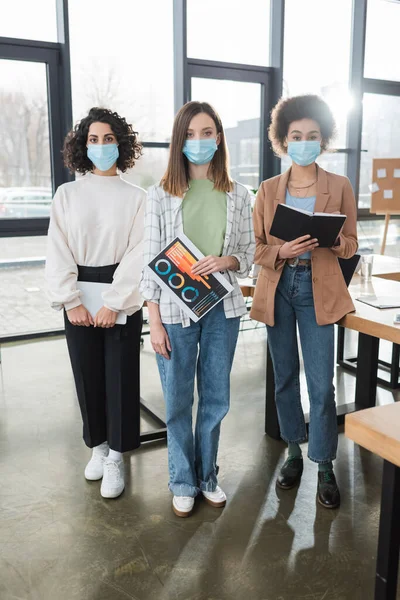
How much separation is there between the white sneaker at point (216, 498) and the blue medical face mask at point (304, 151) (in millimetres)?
1306

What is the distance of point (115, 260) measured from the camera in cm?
217

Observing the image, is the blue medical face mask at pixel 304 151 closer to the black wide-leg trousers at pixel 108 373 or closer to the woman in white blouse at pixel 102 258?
the woman in white blouse at pixel 102 258

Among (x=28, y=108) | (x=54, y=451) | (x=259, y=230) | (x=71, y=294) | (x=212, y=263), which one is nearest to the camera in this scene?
(x=212, y=263)

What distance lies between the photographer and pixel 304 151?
2.10 meters

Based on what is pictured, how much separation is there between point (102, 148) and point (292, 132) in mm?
708

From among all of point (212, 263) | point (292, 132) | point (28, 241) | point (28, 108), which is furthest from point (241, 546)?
point (28, 108)

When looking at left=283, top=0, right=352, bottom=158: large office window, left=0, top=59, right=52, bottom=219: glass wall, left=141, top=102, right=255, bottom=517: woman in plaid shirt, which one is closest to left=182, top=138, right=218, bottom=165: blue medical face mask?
left=141, top=102, right=255, bottom=517: woman in plaid shirt

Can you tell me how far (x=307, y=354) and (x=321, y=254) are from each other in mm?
391

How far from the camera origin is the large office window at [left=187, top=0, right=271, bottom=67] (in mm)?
5086

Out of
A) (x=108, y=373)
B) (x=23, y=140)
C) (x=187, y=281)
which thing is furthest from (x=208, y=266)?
(x=23, y=140)

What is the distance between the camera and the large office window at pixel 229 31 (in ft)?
16.7

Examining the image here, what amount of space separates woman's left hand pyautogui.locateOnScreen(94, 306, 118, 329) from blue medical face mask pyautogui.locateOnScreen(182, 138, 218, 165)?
2.08ft

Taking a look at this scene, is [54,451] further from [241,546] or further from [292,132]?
[292,132]

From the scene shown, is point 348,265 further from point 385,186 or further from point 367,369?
point 385,186
